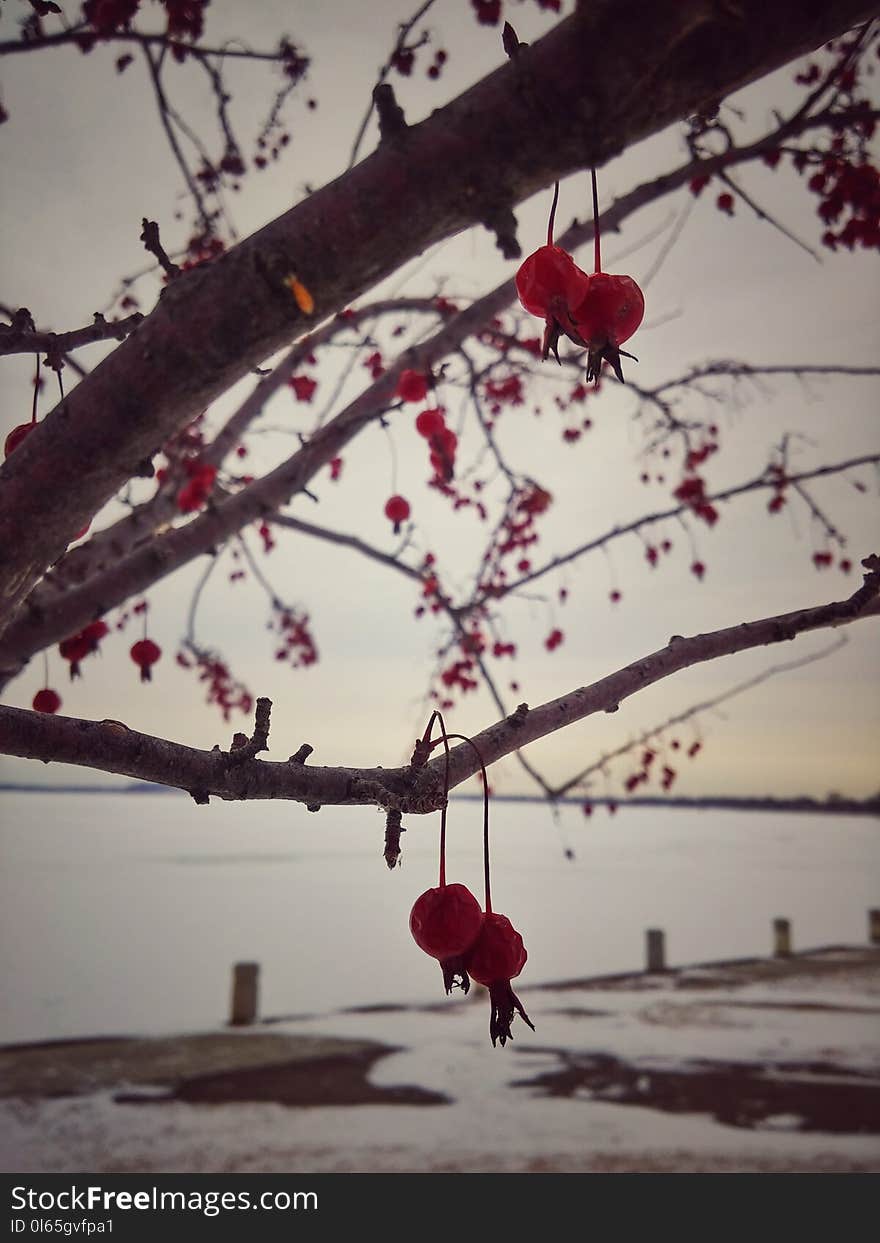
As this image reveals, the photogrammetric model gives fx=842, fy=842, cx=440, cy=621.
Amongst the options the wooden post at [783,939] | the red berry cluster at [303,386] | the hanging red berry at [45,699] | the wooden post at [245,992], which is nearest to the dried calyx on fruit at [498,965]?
the hanging red berry at [45,699]

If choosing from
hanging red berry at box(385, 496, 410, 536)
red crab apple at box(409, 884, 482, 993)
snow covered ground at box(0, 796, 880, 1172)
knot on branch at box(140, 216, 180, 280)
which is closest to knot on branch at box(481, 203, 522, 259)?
knot on branch at box(140, 216, 180, 280)

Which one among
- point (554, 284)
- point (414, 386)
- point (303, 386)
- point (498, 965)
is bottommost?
point (498, 965)

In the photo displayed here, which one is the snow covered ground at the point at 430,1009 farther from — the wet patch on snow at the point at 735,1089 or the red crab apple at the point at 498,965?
the red crab apple at the point at 498,965

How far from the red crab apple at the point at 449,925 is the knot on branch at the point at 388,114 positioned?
123 cm

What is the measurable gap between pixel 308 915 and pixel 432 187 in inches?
959

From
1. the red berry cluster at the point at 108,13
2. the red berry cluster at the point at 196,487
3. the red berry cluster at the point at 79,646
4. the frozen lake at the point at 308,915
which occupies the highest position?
the red berry cluster at the point at 108,13

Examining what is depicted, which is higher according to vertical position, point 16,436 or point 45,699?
point 16,436

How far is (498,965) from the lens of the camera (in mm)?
1571

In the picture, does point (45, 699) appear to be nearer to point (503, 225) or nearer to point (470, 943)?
point (470, 943)

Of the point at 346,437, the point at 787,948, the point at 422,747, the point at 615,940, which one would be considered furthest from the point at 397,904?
the point at 422,747

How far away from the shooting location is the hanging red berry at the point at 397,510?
16.7ft

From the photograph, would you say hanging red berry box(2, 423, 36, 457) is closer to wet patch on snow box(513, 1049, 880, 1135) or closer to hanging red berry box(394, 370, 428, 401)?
hanging red berry box(394, 370, 428, 401)

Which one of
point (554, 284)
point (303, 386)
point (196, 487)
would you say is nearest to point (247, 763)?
point (554, 284)
